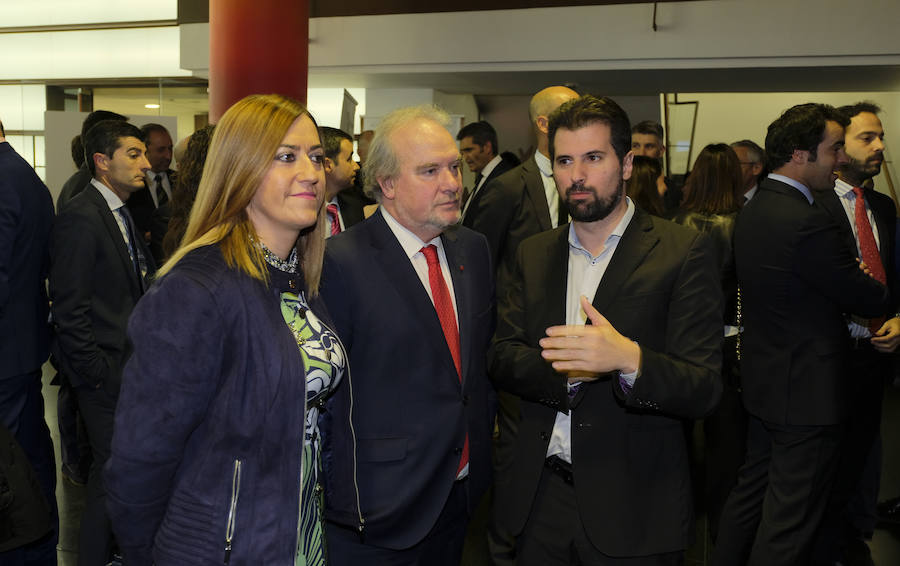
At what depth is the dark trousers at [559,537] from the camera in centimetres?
202

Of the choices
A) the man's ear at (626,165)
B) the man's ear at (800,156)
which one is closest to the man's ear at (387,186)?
the man's ear at (626,165)

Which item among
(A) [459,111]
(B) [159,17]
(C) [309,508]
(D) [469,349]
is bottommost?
(C) [309,508]

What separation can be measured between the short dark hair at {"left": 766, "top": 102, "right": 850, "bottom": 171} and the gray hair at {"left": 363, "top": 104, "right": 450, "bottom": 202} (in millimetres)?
1629

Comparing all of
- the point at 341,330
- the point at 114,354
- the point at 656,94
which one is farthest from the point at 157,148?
the point at 656,94

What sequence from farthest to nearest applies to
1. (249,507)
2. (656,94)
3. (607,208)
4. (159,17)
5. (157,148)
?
(159,17) < (656,94) < (157,148) < (607,208) < (249,507)

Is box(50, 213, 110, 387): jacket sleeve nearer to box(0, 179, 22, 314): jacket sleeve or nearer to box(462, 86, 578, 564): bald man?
box(0, 179, 22, 314): jacket sleeve

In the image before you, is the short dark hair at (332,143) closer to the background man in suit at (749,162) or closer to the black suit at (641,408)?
the black suit at (641,408)

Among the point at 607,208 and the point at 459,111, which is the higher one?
the point at 459,111

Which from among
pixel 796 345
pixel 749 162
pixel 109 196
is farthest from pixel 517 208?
pixel 749 162

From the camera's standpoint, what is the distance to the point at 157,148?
5906mm

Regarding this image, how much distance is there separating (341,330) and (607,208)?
2.60 feet

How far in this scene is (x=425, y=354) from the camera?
2113 millimetres

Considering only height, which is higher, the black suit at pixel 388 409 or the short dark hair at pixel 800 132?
the short dark hair at pixel 800 132

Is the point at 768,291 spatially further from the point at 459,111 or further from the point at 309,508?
the point at 459,111
